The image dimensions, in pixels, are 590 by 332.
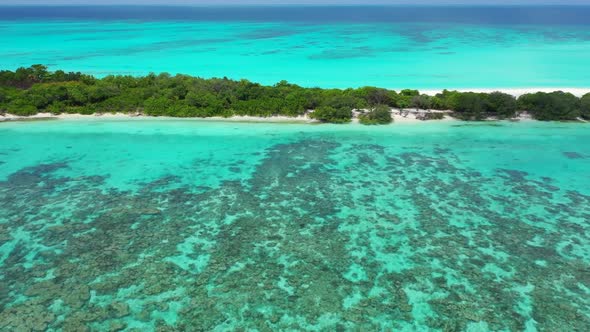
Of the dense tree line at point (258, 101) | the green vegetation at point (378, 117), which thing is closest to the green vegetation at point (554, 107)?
the dense tree line at point (258, 101)

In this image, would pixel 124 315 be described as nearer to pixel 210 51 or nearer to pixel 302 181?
pixel 302 181

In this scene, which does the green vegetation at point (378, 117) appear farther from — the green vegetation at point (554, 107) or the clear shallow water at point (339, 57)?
the clear shallow water at point (339, 57)

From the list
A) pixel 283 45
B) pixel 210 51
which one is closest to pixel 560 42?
pixel 283 45

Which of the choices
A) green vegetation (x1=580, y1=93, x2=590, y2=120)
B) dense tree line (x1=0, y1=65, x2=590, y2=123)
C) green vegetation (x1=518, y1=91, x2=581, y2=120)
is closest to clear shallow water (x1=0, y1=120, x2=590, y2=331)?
green vegetation (x1=518, y1=91, x2=581, y2=120)

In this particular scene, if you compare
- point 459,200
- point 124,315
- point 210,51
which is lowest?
point 124,315

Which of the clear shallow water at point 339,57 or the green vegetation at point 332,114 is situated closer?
the green vegetation at point 332,114

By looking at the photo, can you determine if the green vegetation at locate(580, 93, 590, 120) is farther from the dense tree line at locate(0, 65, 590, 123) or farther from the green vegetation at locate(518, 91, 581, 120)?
the green vegetation at locate(518, 91, 581, 120)
